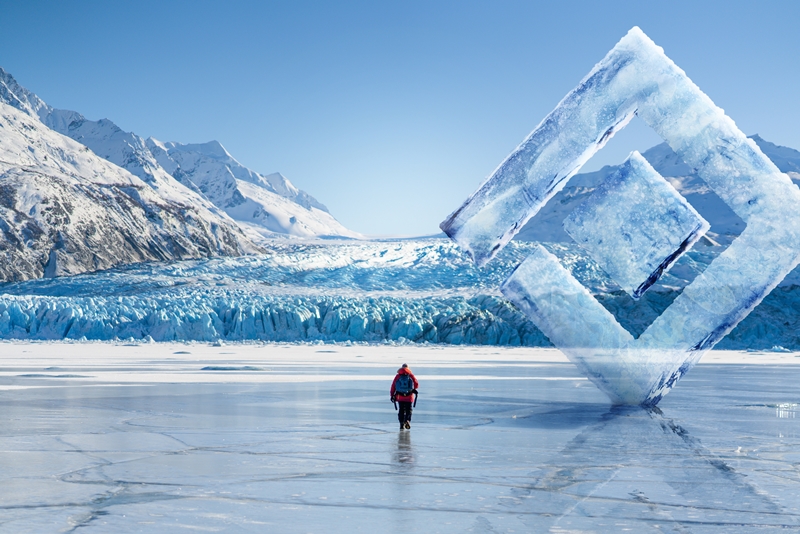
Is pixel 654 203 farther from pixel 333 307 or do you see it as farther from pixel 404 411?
pixel 333 307

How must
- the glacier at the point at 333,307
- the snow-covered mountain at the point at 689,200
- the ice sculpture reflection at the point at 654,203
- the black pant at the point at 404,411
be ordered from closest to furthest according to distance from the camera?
the black pant at the point at 404,411 < the ice sculpture reflection at the point at 654,203 < the glacier at the point at 333,307 < the snow-covered mountain at the point at 689,200

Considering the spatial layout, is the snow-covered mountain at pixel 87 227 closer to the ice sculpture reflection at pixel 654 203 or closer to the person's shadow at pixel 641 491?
the ice sculpture reflection at pixel 654 203

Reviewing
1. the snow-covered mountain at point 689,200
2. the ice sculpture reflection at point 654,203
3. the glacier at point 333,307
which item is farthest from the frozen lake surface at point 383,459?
the snow-covered mountain at point 689,200

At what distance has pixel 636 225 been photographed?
13.0 meters

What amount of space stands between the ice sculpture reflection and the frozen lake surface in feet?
4.71

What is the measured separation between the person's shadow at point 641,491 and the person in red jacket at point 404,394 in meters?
2.01

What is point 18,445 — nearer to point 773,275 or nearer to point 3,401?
point 3,401

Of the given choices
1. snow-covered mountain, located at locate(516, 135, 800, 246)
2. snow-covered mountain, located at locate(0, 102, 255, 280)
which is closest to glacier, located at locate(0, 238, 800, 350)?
snow-covered mountain, located at locate(0, 102, 255, 280)

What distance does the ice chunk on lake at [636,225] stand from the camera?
12.9 meters

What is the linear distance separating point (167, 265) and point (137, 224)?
3080 centimetres

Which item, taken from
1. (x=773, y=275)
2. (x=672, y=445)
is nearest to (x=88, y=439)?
(x=672, y=445)

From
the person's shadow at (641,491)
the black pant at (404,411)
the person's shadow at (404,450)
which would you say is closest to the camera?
the person's shadow at (641,491)

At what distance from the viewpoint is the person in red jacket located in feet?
36.1

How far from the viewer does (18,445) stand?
361 inches
